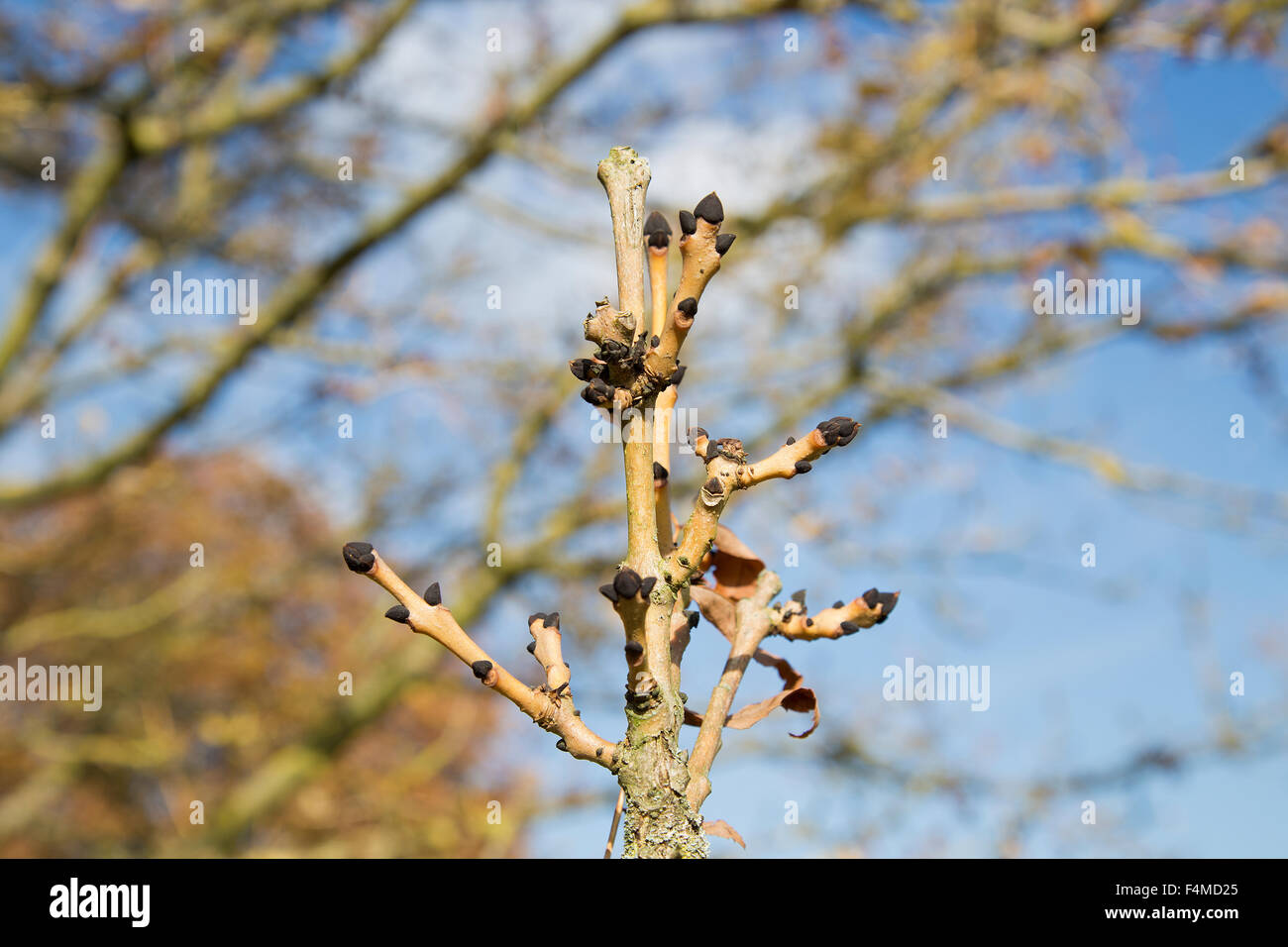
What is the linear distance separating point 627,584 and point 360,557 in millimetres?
222

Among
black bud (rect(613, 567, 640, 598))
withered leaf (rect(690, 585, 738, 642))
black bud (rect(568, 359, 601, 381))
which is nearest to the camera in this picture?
black bud (rect(613, 567, 640, 598))

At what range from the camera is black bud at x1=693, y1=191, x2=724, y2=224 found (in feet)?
2.70

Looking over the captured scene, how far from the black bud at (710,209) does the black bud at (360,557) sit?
394 mm

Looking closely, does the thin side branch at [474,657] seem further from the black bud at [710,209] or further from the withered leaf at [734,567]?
the black bud at [710,209]

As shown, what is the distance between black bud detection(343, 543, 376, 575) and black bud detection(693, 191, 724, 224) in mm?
394

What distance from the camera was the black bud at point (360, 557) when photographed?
2.57ft

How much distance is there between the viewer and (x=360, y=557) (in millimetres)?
791

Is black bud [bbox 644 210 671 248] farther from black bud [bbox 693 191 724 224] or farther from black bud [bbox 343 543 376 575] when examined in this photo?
black bud [bbox 343 543 376 575]

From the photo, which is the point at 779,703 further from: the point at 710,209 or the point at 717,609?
the point at 710,209

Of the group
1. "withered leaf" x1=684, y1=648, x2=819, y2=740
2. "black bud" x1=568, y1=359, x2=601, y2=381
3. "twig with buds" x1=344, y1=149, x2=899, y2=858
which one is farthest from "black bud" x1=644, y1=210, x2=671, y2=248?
"withered leaf" x1=684, y1=648, x2=819, y2=740

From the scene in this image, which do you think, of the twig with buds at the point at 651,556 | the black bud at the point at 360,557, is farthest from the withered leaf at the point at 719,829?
the black bud at the point at 360,557

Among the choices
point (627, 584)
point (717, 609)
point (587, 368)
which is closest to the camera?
point (627, 584)

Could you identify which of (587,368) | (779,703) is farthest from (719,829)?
(587,368)
